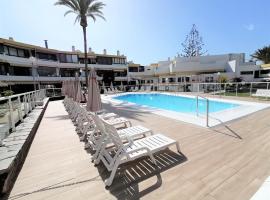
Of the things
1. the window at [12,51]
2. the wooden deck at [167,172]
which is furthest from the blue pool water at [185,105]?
the window at [12,51]

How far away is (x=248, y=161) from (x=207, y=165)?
33.5 inches

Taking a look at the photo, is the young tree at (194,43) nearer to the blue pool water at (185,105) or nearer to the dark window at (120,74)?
the dark window at (120,74)

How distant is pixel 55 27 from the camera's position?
656 inches

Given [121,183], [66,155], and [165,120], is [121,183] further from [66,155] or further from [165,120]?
[165,120]

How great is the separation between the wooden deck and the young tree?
147 ft


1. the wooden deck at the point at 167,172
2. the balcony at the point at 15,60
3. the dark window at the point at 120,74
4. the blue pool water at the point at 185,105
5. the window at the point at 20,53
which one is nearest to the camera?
the wooden deck at the point at 167,172

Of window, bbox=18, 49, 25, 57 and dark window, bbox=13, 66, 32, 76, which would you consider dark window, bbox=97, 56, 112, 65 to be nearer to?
dark window, bbox=13, 66, 32, 76

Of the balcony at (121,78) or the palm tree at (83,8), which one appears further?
the balcony at (121,78)

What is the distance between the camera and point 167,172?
2.91 m

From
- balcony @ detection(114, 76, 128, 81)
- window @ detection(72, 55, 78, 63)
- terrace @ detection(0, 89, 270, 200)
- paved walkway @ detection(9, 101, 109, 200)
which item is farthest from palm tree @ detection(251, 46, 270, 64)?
paved walkway @ detection(9, 101, 109, 200)

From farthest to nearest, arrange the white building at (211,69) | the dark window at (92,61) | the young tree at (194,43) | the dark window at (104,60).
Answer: the young tree at (194,43) → the dark window at (104,60) → the dark window at (92,61) → the white building at (211,69)

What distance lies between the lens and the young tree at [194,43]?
44188 mm

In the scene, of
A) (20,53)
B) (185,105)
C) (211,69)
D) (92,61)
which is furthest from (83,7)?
(211,69)

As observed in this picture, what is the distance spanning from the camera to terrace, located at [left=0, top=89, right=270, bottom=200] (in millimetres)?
2440
